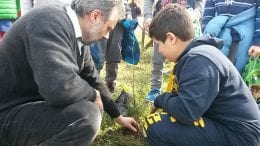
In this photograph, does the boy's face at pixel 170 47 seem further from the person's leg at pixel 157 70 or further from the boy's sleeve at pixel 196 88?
the person's leg at pixel 157 70

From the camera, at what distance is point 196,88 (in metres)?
2.78

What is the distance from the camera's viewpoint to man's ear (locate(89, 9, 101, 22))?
9.22 feet

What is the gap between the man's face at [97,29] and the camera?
9.43 ft

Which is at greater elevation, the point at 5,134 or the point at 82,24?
the point at 82,24

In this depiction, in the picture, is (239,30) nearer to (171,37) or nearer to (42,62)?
(171,37)

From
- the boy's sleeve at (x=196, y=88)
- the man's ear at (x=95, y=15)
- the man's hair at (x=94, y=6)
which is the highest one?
the man's hair at (x=94, y=6)

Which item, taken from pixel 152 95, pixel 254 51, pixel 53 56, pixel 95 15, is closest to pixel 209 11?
pixel 254 51

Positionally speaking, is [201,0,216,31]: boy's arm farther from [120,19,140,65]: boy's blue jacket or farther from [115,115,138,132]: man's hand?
[115,115,138,132]: man's hand

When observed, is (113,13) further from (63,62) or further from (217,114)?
(217,114)

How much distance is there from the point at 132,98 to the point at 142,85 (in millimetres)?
1156

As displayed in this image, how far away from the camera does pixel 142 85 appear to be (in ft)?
18.1

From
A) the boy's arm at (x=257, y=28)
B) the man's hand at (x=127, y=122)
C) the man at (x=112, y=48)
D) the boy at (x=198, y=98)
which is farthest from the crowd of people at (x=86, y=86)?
the man at (x=112, y=48)

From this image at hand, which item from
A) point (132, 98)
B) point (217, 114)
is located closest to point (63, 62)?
point (217, 114)

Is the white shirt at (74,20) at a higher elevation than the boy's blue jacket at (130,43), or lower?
higher
